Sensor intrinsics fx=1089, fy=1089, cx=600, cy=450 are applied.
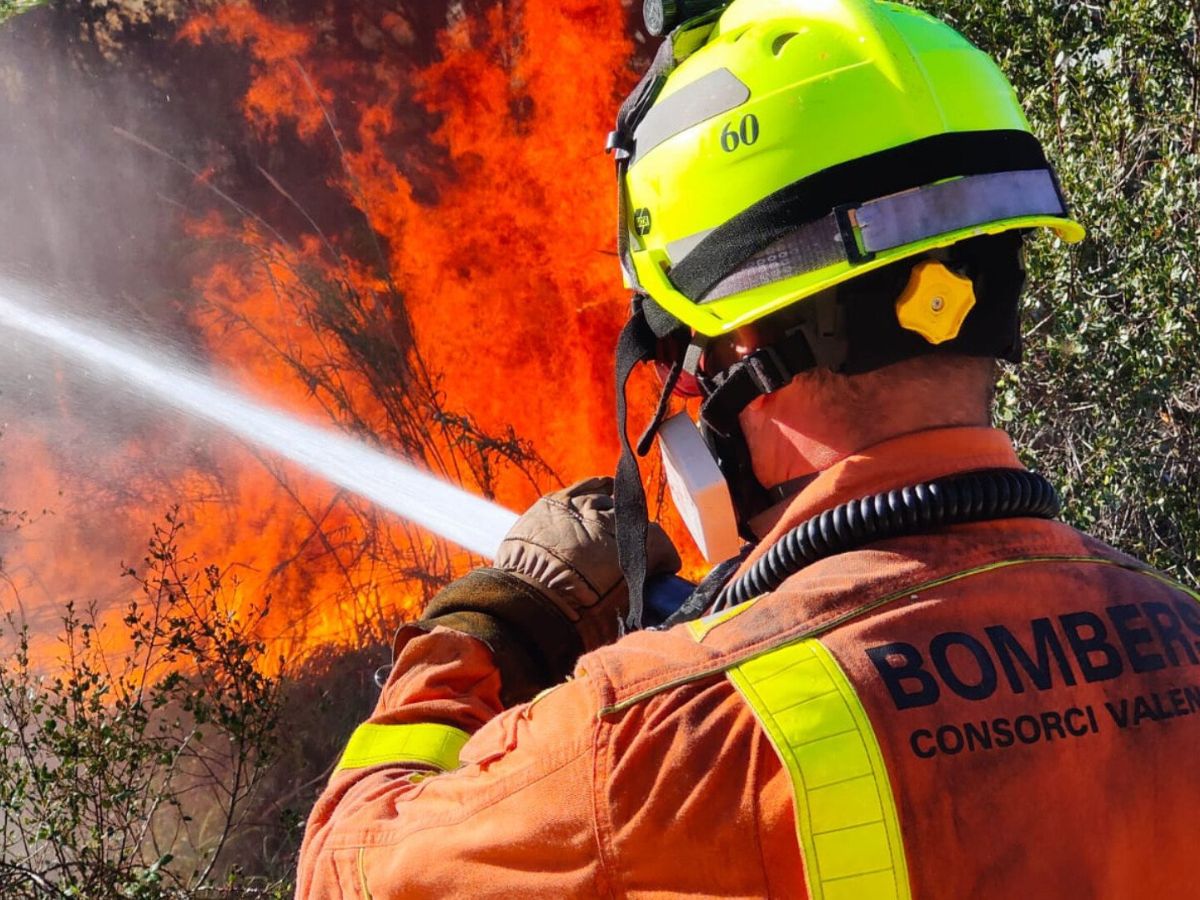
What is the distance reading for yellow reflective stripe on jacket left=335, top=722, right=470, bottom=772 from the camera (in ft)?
5.94

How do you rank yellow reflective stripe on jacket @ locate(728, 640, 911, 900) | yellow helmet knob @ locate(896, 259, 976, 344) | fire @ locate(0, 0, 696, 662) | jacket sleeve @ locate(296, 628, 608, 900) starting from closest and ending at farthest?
yellow reflective stripe on jacket @ locate(728, 640, 911, 900) < jacket sleeve @ locate(296, 628, 608, 900) < yellow helmet knob @ locate(896, 259, 976, 344) < fire @ locate(0, 0, 696, 662)

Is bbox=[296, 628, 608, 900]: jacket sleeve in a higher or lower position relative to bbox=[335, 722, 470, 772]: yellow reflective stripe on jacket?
lower

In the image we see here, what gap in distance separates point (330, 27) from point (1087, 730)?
5.41 m

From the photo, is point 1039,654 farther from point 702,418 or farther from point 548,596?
point 548,596

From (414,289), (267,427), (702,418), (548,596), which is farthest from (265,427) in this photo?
(702,418)

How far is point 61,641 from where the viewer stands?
5.32 m

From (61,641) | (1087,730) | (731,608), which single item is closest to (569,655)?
(731,608)

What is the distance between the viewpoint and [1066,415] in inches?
176

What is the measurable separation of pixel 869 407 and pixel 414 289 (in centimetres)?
444

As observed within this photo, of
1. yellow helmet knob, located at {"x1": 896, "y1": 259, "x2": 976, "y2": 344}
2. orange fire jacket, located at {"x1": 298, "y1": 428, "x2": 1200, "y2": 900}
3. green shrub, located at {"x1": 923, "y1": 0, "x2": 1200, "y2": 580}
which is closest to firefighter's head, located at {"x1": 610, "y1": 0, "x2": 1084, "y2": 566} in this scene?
yellow helmet knob, located at {"x1": 896, "y1": 259, "x2": 976, "y2": 344}

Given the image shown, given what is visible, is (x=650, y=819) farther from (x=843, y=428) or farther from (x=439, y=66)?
(x=439, y=66)

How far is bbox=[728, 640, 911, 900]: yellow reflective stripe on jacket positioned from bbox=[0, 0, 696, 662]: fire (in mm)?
4501

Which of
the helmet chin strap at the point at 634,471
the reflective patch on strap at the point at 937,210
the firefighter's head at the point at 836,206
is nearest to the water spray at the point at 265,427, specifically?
the helmet chin strap at the point at 634,471

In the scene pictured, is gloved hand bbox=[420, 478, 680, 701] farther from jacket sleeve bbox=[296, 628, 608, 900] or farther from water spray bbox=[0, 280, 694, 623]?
water spray bbox=[0, 280, 694, 623]
